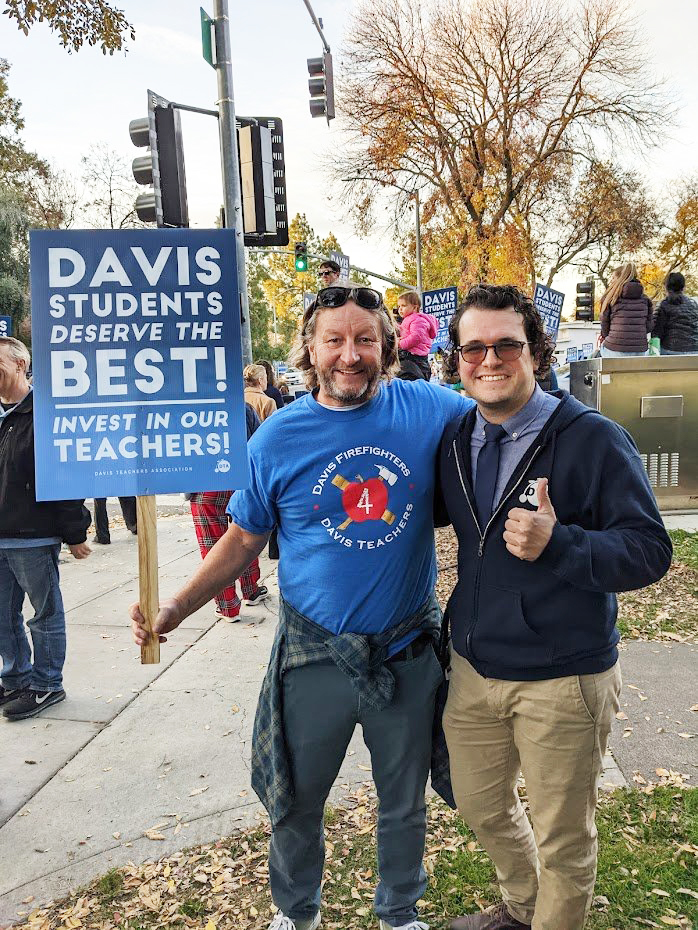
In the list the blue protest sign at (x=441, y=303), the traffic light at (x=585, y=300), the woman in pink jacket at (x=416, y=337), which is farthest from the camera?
the traffic light at (x=585, y=300)

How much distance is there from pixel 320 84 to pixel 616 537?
10811 mm

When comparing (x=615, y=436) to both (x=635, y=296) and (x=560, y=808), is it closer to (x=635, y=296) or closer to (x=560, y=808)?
(x=560, y=808)

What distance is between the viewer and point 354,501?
2.24 metres

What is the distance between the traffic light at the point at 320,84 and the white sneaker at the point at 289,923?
10893 millimetres

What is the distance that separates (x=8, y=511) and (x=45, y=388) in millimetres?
2190

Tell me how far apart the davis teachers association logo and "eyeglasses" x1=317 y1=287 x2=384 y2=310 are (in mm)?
456

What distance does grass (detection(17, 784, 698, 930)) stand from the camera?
2611 mm

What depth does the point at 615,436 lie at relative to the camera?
6.46ft

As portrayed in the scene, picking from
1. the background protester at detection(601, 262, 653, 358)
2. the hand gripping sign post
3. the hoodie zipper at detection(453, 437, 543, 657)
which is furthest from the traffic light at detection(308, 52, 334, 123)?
the hoodie zipper at detection(453, 437, 543, 657)

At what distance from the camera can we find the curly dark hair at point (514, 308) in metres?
2.14

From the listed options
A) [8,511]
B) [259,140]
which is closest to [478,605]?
[8,511]

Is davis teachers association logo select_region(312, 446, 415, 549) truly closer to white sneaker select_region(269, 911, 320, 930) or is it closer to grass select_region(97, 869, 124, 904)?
white sneaker select_region(269, 911, 320, 930)

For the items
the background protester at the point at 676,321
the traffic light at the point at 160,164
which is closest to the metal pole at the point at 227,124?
the traffic light at the point at 160,164

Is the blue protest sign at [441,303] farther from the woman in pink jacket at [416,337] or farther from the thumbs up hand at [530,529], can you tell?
the thumbs up hand at [530,529]
